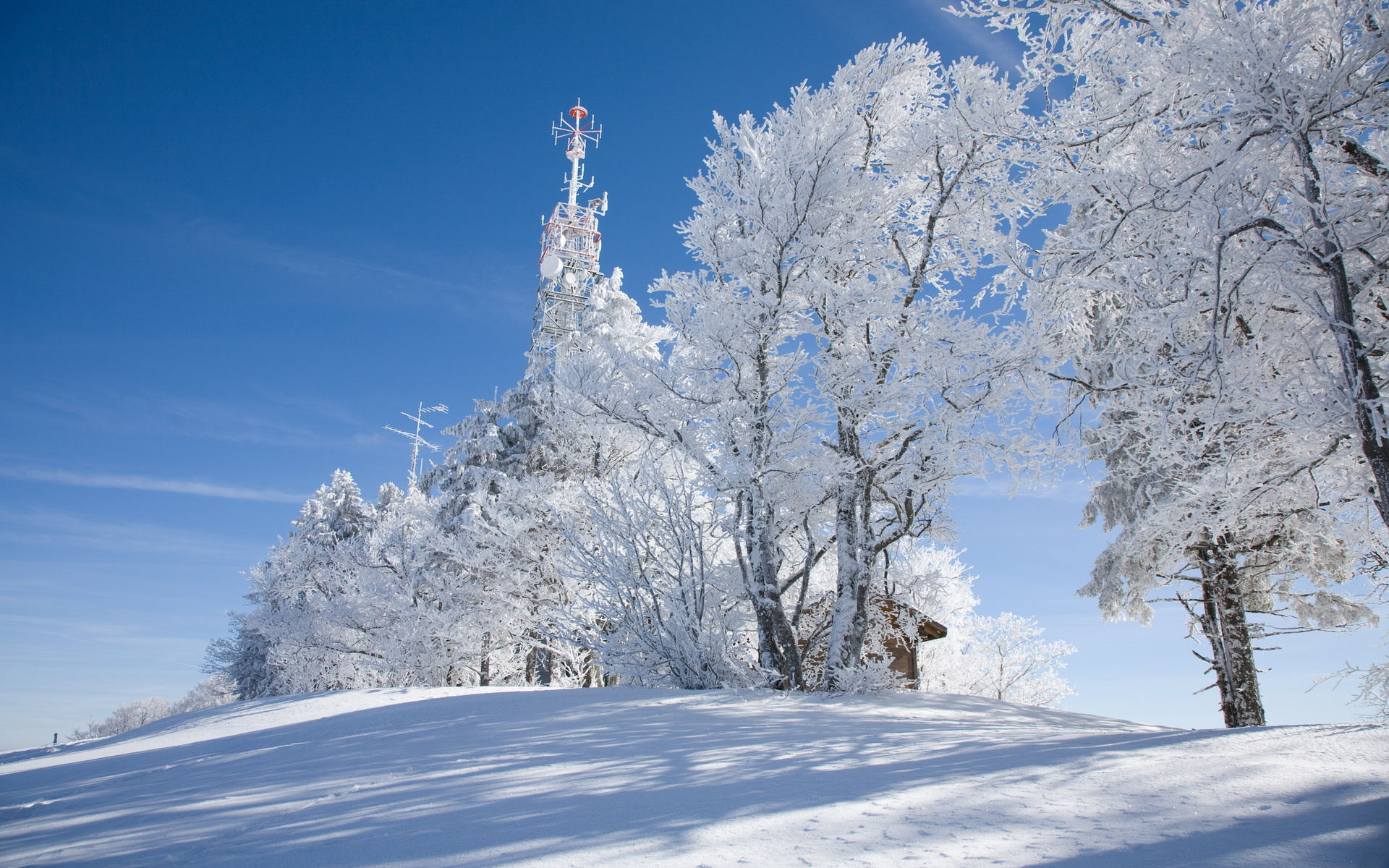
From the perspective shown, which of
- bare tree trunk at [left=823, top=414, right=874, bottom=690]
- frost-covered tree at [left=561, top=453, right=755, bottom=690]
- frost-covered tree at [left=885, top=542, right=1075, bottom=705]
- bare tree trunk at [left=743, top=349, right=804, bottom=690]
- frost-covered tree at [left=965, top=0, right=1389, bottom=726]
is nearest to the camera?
frost-covered tree at [left=965, top=0, right=1389, bottom=726]

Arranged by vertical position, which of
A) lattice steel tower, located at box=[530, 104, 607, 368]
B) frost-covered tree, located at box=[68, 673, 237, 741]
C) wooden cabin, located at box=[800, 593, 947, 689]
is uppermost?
lattice steel tower, located at box=[530, 104, 607, 368]

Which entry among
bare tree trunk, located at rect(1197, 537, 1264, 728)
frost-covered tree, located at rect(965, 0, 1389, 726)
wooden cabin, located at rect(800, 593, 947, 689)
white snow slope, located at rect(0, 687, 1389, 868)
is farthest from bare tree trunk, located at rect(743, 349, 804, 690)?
bare tree trunk, located at rect(1197, 537, 1264, 728)

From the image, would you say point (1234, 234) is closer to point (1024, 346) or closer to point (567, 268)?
point (1024, 346)

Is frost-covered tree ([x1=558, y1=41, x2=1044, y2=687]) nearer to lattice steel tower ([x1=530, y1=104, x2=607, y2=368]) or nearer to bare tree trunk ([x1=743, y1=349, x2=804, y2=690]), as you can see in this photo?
bare tree trunk ([x1=743, y1=349, x2=804, y2=690])

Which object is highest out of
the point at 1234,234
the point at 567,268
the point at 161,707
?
the point at 567,268

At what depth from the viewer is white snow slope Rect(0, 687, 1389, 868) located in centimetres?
250

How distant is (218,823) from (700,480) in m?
6.33

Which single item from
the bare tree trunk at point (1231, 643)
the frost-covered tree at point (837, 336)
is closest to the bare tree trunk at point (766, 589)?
the frost-covered tree at point (837, 336)

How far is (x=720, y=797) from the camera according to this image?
3.14m

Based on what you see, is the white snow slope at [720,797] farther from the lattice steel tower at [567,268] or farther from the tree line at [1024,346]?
the lattice steel tower at [567,268]

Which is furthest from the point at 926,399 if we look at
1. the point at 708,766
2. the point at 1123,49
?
the point at 708,766

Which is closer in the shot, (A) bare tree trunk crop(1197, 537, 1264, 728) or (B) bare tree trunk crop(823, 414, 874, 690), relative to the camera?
(B) bare tree trunk crop(823, 414, 874, 690)

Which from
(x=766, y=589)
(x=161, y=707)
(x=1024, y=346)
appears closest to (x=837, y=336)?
(x=1024, y=346)

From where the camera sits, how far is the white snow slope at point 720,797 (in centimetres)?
250
